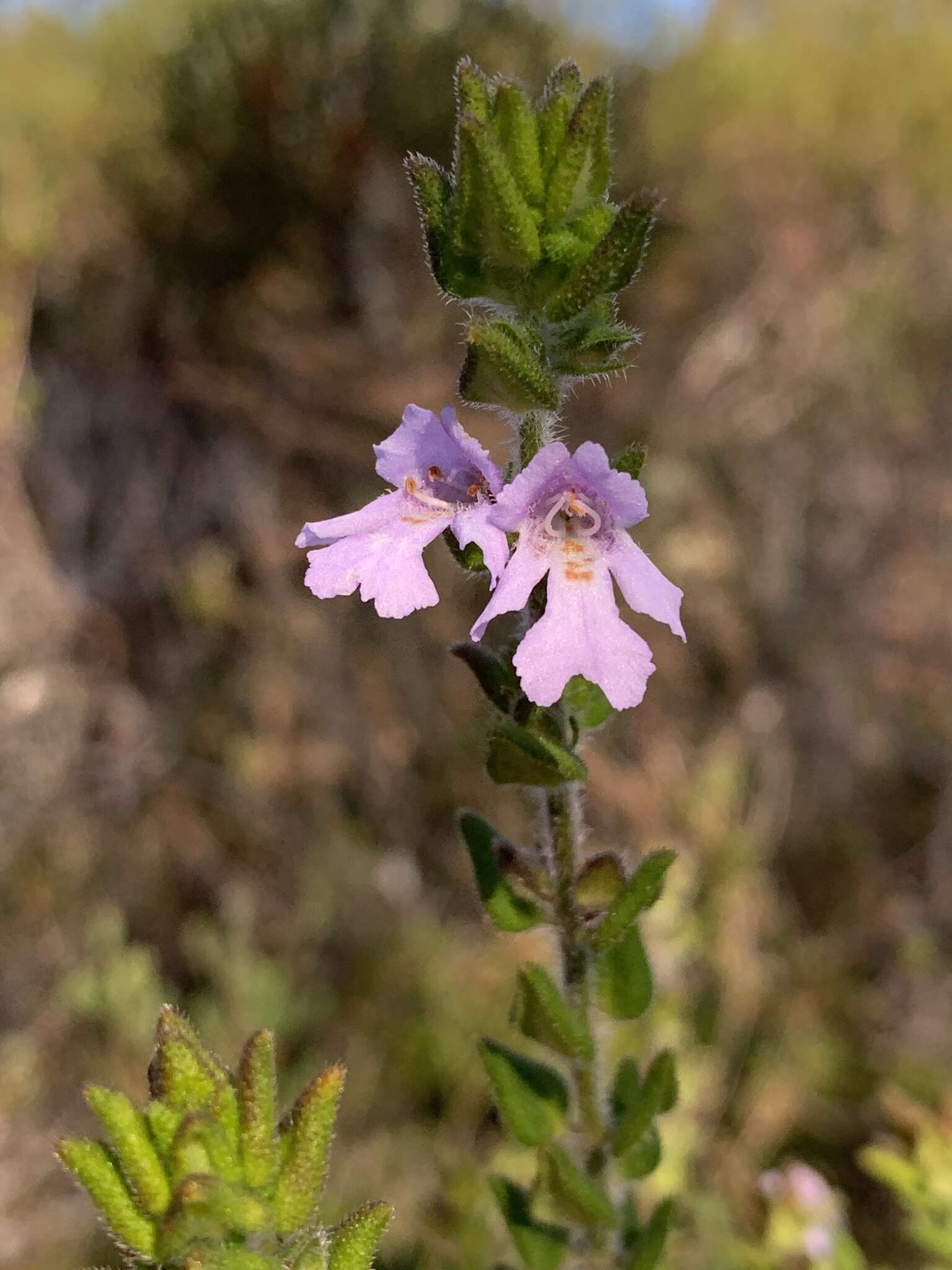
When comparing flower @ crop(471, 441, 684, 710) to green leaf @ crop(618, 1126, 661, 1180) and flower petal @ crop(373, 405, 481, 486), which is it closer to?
flower petal @ crop(373, 405, 481, 486)

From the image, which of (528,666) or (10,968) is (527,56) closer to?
(10,968)

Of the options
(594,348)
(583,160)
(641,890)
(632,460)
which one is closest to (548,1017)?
(641,890)

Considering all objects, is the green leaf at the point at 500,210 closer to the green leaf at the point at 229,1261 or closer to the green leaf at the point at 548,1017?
the green leaf at the point at 548,1017

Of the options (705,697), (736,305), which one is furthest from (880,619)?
(736,305)

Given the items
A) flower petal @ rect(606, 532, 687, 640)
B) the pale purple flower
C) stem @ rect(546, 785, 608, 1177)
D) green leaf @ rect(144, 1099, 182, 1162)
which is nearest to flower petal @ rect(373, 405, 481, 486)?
flower petal @ rect(606, 532, 687, 640)

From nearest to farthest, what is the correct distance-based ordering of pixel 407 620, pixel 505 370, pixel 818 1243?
pixel 505 370 < pixel 818 1243 < pixel 407 620

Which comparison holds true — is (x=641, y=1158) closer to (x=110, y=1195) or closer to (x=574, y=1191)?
(x=574, y=1191)
